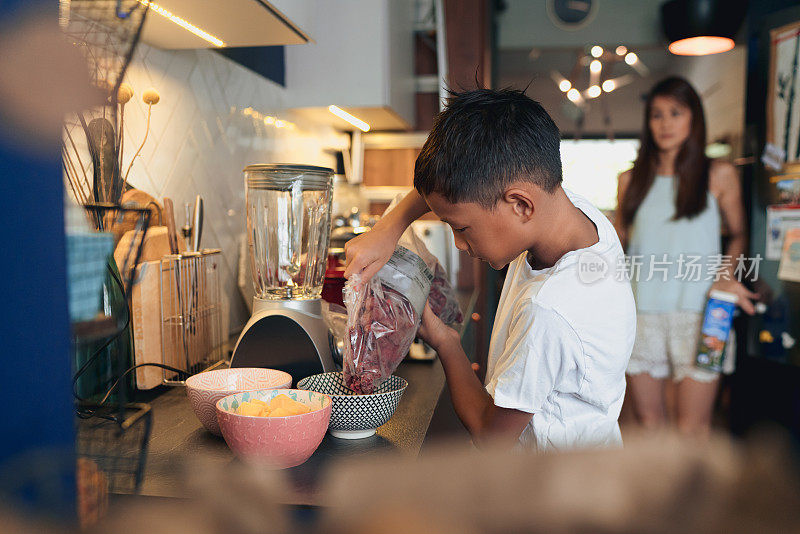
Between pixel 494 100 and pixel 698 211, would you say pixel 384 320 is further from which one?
pixel 698 211

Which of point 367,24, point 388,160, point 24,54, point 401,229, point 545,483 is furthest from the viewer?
point 388,160

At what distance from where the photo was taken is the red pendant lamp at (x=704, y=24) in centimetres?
277

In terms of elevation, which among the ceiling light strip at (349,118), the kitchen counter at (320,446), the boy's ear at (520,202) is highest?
the ceiling light strip at (349,118)

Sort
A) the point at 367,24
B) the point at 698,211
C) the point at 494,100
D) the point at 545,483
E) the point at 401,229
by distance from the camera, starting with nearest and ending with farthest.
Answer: the point at 545,483 < the point at 494,100 < the point at 401,229 < the point at 367,24 < the point at 698,211

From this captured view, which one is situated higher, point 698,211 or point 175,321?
point 698,211

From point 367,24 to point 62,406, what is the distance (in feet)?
5.64

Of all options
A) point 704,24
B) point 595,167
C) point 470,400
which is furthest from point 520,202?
point 595,167

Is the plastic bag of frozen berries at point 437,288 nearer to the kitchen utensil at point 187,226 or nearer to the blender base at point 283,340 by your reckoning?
the blender base at point 283,340

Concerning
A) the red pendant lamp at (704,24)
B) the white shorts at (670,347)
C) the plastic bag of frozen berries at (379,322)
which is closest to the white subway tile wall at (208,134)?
the plastic bag of frozen berries at (379,322)

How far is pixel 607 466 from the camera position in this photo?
16 centimetres

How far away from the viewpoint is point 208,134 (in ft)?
4.75

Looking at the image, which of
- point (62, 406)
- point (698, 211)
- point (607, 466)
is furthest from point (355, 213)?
point (607, 466)

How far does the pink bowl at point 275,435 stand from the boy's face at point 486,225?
11.8 inches

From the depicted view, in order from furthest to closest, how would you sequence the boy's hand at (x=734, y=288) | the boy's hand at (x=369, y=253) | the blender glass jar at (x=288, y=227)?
the boy's hand at (x=734, y=288)
the blender glass jar at (x=288, y=227)
the boy's hand at (x=369, y=253)
